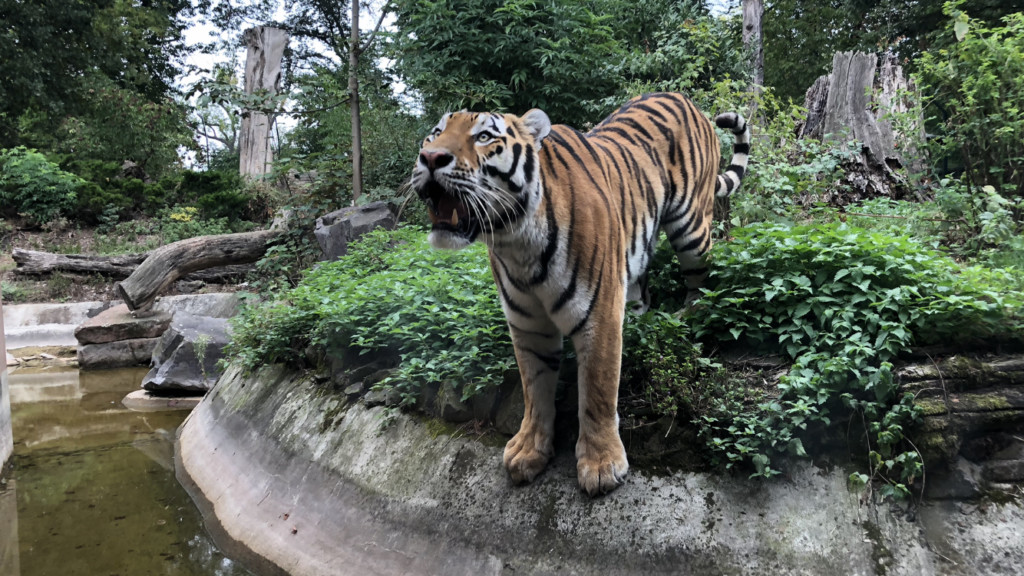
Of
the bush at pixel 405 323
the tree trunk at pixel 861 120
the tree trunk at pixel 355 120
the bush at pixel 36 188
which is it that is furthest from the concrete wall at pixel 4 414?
the bush at pixel 36 188

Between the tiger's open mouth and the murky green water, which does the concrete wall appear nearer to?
the murky green water

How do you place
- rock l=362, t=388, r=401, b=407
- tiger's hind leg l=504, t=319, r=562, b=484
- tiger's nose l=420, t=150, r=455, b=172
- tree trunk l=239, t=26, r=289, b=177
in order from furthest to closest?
Result: 1. tree trunk l=239, t=26, r=289, b=177
2. rock l=362, t=388, r=401, b=407
3. tiger's hind leg l=504, t=319, r=562, b=484
4. tiger's nose l=420, t=150, r=455, b=172

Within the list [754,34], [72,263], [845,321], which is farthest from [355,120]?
[845,321]

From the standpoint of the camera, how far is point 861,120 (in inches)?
267

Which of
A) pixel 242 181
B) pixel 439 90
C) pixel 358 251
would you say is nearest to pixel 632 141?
pixel 358 251

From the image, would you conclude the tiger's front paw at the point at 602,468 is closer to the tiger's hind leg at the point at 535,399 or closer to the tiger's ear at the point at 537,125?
the tiger's hind leg at the point at 535,399

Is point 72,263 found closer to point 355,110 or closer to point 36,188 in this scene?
point 36,188

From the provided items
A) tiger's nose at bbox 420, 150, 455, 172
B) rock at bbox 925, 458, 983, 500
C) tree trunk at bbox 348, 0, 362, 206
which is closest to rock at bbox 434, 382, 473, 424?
tiger's nose at bbox 420, 150, 455, 172

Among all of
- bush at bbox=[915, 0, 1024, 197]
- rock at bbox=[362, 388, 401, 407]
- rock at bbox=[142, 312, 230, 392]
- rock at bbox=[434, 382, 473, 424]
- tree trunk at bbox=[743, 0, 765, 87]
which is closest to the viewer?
rock at bbox=[434, 382, 473, 424]

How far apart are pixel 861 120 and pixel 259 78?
1345 cm

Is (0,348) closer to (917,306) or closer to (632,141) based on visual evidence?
(632,141)

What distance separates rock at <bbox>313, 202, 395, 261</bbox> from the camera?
727 centimetres

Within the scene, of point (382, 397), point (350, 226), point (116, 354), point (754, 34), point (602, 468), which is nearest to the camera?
point (602, 468)

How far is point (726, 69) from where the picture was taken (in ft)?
30.8
